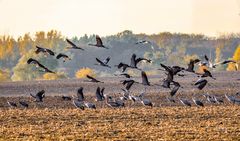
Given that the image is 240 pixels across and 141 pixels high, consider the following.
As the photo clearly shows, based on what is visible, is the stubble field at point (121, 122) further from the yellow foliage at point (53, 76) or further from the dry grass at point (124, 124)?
the yellow foliage at point (53, 76)

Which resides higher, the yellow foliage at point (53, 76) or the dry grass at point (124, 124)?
A: the dry grass at point (124, 124)

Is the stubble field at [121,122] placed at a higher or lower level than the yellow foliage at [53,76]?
higher

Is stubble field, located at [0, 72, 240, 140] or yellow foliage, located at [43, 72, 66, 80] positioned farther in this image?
yellow foliage, located at [43, 72, 66, 80]

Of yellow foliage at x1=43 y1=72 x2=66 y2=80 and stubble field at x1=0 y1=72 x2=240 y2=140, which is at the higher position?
stubble field at x1=0 y1=72 x2=240 y2=140

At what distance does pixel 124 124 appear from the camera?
2975 centimetres

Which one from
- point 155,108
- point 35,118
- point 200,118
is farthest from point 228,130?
point 155,108

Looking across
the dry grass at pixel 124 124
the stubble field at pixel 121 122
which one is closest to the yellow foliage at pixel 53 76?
the stubble field at pixel 121 122

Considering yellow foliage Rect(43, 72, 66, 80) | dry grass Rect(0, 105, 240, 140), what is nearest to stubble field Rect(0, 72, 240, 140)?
dry grass Rect(0, 105, 240, 140)

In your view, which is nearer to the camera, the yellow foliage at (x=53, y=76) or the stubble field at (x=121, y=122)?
the stubble field at (x=121, y=122)

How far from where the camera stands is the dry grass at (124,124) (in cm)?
2555

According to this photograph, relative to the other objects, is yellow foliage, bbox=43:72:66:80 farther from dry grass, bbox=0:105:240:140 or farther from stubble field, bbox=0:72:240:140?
dry grass, bbox=0:105:240:140

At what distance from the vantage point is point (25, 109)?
40.0 m

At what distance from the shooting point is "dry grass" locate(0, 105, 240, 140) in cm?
2555

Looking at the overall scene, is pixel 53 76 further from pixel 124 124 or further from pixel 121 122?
pixel 124 124
